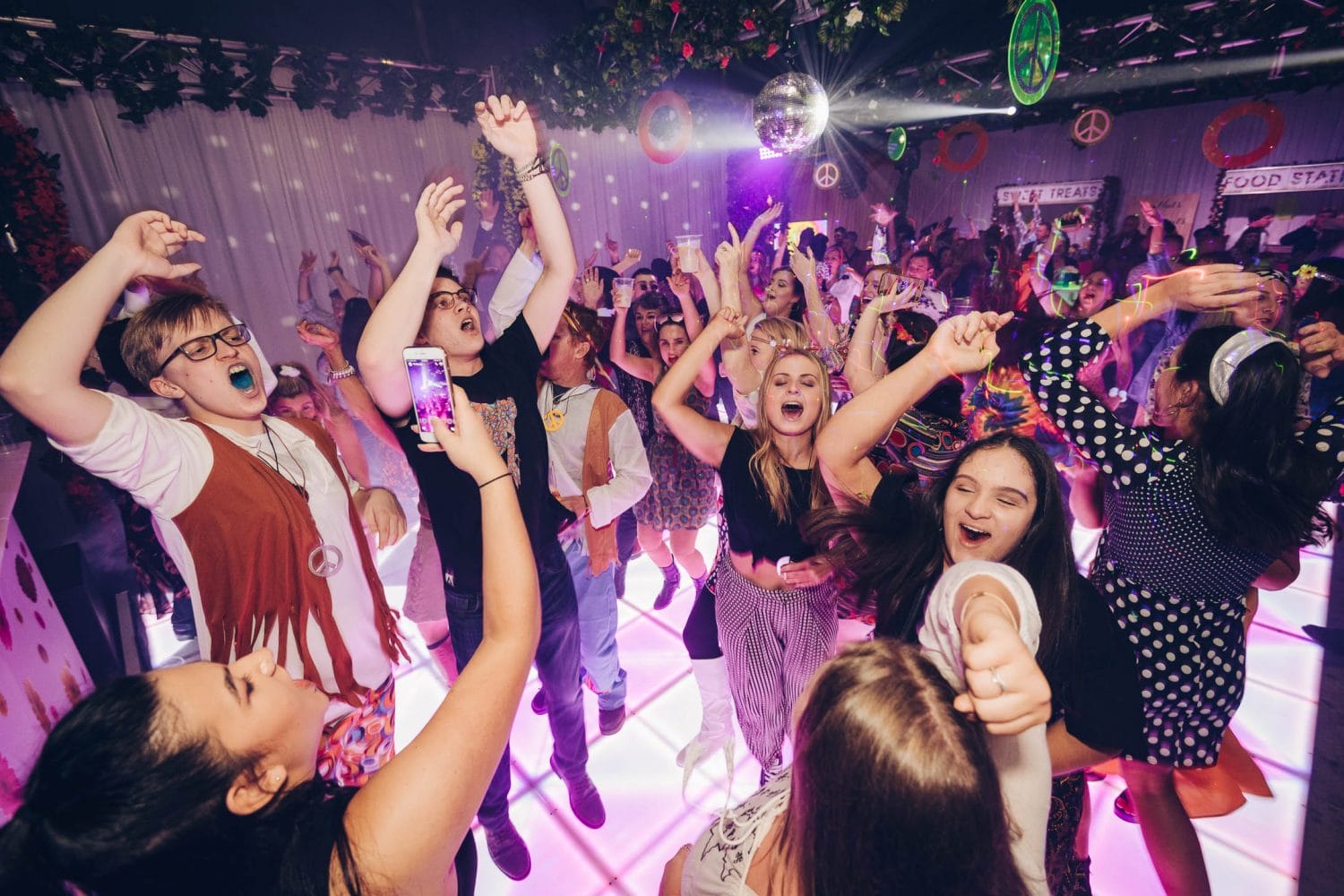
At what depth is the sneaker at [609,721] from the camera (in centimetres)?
266

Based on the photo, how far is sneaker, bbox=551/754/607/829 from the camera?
2246 millimetres

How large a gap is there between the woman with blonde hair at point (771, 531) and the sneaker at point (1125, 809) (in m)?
1.30

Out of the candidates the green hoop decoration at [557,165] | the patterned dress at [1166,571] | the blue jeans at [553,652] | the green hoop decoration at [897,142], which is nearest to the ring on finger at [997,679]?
the patterned dress at [1166,571]

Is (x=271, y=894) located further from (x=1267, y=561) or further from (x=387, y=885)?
(x=1267, y=561)

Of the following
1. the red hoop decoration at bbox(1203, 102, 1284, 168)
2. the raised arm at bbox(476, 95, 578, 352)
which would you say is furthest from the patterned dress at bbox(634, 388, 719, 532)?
the red hoop decoration at bbox(1203, 102, 1284, 168)

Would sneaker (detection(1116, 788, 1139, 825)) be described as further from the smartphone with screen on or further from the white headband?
the smartphone with screen on

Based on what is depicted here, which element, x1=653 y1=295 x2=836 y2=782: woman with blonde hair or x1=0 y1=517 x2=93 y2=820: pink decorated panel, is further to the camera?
x1=653 y1=295 x2=836 y2=782: woman with blonde hair

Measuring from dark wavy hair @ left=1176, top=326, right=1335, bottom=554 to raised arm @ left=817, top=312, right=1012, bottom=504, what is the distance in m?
0.68

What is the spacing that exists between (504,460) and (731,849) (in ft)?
4.11

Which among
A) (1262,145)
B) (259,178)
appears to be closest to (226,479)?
(259,178)

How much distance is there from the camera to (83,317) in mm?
1126

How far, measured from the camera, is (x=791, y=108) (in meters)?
3.62

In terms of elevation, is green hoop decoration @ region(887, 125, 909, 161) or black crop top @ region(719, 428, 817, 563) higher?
green hoop decoration @ region(887, 125, 909, 161)

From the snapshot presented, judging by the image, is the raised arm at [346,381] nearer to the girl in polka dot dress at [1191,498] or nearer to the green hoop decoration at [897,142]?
the girl in polka dot dress at [1191,498]
